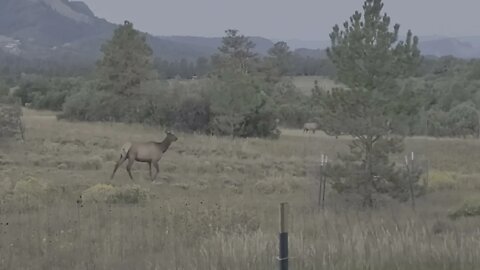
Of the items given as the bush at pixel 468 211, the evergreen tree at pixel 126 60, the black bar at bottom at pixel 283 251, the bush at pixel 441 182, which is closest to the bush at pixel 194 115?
the evergreen tree at pixel 126 60

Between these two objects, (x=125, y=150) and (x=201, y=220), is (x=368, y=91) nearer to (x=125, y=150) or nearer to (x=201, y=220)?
(x=201, y=220)

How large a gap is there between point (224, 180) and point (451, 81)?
56691 millimetres

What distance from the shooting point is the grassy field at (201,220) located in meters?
6.68

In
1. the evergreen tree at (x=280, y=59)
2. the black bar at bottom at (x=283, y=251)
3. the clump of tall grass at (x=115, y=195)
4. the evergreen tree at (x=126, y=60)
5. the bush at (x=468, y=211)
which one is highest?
the evergreen tree at (x=280, y=59)

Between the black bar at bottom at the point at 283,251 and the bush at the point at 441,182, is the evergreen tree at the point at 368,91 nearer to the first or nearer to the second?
the bush at the point at 441,182

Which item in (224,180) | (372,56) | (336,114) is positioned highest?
(372,56)

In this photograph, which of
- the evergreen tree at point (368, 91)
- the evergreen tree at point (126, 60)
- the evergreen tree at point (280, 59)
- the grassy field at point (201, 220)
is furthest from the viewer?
the evergreen tree at point (280, 59)

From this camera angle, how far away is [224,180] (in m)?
22.5

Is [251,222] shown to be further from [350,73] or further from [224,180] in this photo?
[224,180]

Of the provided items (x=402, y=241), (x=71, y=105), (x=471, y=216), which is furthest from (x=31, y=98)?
(x=402, y=241)

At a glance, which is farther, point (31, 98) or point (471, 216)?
point (31, 98)

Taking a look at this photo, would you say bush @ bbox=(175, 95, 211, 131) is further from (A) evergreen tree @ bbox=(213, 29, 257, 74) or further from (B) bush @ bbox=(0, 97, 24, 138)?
(A) evergreen tree @ bbox=(213, 29, 257, 74)

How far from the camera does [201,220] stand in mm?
9914

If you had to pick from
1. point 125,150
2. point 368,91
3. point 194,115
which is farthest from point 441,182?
point 194,115
